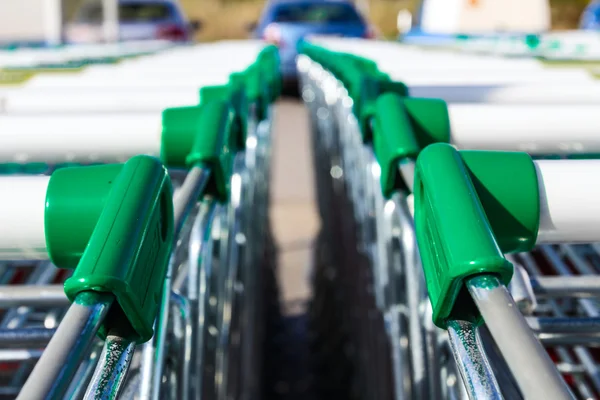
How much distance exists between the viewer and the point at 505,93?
150 cm

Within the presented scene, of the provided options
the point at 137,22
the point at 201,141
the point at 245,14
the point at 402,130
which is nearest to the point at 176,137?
the point at 201,141

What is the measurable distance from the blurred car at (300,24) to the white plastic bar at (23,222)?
23.5ft

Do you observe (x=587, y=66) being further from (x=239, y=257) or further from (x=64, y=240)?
(x=64, y=240)

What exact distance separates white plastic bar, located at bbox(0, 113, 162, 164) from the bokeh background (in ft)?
66.0

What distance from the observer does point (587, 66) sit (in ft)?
7.70

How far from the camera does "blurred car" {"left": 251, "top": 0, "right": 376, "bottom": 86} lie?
8.18 meters

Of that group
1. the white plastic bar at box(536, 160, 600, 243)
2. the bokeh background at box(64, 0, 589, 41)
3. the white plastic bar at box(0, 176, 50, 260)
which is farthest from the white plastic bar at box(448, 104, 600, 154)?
the bokeh background at box(64, 0, 589, 41)

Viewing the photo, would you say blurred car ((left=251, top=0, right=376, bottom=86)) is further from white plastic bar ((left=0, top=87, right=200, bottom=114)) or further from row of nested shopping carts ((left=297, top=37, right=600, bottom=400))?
white plastic bar ((left=0, top=87, right=200, bottom=114))

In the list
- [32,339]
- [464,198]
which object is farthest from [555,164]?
[32,339]

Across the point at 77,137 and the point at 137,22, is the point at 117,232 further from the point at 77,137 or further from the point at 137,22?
the point at 137,22

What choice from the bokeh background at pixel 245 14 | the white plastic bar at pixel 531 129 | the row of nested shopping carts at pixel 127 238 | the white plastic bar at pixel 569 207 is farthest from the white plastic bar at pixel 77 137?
the bokeh background at pixel 245 14

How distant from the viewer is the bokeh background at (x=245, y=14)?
20.2 m

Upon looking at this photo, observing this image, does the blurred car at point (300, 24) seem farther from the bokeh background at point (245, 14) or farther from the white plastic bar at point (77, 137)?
the bokeh background at point (245, 14)

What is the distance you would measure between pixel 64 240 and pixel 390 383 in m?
0.95
